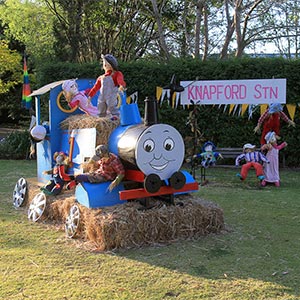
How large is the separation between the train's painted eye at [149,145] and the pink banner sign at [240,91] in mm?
4487

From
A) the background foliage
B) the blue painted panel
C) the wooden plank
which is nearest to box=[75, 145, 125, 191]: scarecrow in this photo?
the blue painted panel

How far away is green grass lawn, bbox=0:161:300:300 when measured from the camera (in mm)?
3236

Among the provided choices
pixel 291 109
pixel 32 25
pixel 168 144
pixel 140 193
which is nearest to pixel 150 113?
pixel 168 144

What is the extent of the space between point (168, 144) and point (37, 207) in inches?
81.0

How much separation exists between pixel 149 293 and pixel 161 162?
1.59 m

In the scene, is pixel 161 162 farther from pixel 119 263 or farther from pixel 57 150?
pixel 57 150

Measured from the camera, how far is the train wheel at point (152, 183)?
14.2ft

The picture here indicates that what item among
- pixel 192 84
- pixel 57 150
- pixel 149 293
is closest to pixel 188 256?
pixel 149 293

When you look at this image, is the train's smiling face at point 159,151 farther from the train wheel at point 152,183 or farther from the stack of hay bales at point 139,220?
the stack of hay bales at point 139,220

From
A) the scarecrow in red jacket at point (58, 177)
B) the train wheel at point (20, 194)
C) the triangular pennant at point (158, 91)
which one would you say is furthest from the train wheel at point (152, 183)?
the triangular pennant at point (158, 91)

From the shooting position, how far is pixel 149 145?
4371 millimetres

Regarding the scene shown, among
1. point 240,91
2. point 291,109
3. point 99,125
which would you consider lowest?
point 99,125

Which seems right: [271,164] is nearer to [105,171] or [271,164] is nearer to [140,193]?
[140,193]

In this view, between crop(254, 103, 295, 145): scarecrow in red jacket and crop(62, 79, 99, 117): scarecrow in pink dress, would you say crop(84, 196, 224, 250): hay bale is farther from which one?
crop(254, 103, 295, 145): scarecrow in red jacket
